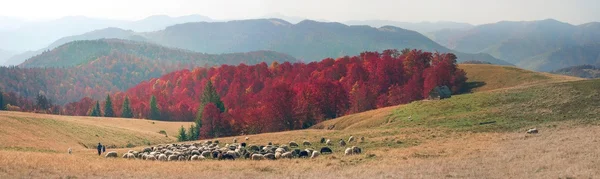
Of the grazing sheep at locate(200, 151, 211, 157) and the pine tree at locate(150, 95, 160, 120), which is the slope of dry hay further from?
the pine tree at locate(150, 95, 160, 120)

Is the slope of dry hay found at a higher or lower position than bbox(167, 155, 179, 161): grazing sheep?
higher

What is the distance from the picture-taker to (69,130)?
71.9 m

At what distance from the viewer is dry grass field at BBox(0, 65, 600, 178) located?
97.2ft

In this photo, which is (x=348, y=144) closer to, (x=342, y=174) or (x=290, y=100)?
(x=342, y=174)

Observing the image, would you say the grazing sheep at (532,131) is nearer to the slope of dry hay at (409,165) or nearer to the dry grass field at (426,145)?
the dry grass field at (426,145)

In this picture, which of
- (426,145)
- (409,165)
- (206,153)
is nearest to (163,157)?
(206,153)

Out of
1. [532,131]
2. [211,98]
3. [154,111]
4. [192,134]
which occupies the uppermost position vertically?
[532,131]

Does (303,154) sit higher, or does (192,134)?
(303,154)

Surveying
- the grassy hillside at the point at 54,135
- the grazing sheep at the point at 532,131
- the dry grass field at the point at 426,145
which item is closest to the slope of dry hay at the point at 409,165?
the dry grass field at the point at 426,145

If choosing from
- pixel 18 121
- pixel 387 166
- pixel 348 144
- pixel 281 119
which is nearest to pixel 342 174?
pixel 387 166

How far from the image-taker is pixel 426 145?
42.2 m

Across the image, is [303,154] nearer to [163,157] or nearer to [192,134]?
[163,157]

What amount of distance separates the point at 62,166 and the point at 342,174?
1985 cm

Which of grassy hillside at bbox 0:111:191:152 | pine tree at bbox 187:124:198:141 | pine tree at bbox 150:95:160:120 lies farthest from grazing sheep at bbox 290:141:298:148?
pine tree at bbox 150:95:160:120
